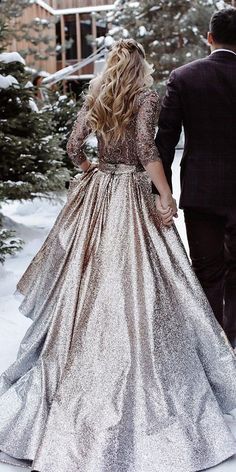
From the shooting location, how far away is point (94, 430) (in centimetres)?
253

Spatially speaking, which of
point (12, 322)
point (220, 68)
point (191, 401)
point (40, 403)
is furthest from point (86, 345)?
point (12, 322)

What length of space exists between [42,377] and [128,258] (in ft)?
1.99

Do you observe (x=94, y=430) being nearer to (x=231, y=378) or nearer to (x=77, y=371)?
(x=77, y=371)

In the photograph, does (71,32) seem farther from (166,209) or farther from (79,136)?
(166,209)

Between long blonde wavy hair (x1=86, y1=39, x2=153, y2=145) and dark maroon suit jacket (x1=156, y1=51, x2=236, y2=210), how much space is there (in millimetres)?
231

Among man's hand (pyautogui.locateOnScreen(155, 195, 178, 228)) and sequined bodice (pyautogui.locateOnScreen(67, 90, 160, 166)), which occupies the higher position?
sequined bodice (pyautogui.locateOnScreen(67, 90, 160, 166))

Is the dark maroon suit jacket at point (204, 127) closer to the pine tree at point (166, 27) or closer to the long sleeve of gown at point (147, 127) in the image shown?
the long sleeve of gown at point (147, 127)

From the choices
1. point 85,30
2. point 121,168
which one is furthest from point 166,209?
point 85,30

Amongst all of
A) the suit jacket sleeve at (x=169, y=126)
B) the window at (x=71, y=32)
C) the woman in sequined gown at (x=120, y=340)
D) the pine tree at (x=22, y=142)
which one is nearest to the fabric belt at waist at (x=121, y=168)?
the woman in sequined gown at (x=120, y=340)

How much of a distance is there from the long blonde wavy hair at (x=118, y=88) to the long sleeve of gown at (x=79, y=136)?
0.32 ft

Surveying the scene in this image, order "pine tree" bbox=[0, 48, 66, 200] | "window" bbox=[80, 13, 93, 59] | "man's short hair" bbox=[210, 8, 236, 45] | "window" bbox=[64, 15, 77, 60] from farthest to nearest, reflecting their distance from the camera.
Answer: "window" bbox=[64, 15, 77, 60] → "window" bbox=[80, 13, 93, 59] → "pine tree" bbox=[0, 48, 66, 200] → "man's short hair" bbox=[210, 8, 236, 45]

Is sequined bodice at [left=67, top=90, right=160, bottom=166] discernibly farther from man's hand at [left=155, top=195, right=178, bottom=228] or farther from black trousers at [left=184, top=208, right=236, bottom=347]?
black trousers at [left=184, top=208, right=236, bottom=347]

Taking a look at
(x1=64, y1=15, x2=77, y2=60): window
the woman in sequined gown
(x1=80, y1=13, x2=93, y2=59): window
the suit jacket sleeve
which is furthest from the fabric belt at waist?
(x1=64, y1=15, x2=77, y2=60): window

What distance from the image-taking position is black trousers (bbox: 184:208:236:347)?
3295 millimetres
